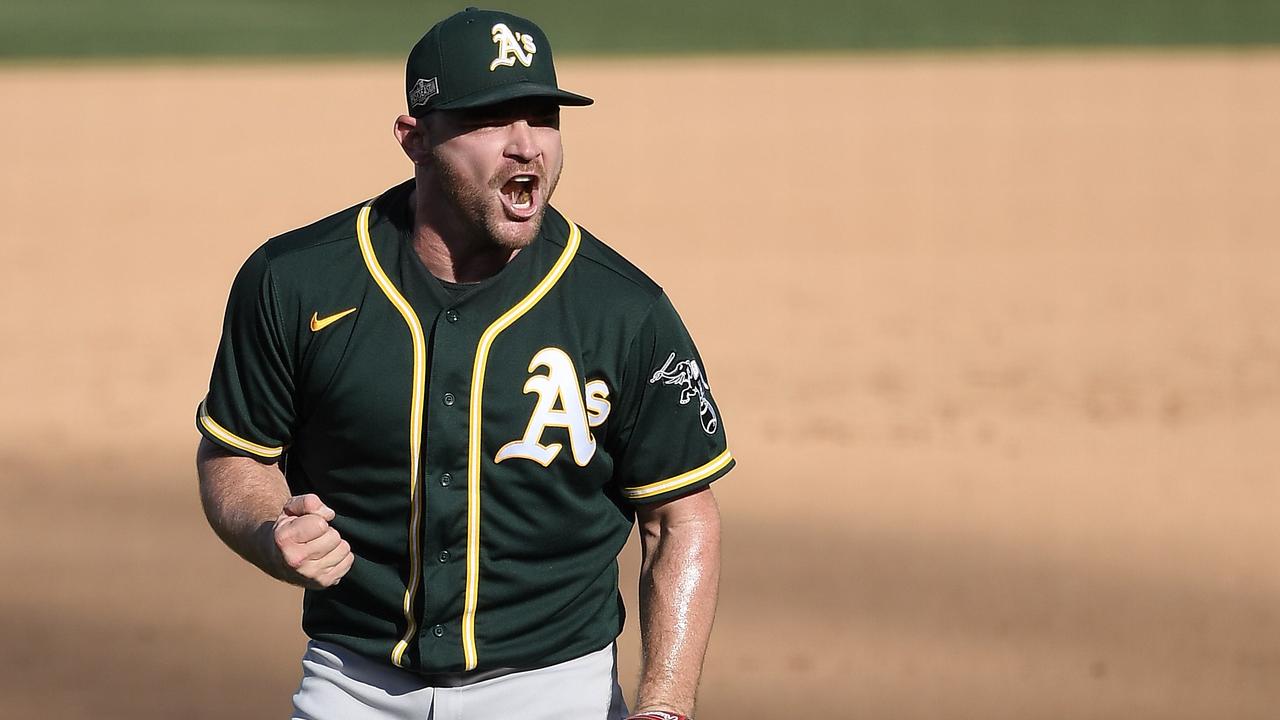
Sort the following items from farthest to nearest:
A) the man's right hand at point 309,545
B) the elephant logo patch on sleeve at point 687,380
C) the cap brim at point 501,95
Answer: the elephant logo patch on sleeve at point 687,380, the cap brim at point 501,95, the man's right hand at point 309,545

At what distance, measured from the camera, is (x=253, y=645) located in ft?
25.7

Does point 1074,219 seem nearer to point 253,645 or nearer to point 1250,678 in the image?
point 1250,678

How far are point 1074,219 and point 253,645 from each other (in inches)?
406

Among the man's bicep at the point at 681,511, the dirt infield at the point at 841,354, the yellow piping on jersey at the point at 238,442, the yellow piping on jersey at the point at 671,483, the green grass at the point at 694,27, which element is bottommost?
the dirt infield at the point at 841,354

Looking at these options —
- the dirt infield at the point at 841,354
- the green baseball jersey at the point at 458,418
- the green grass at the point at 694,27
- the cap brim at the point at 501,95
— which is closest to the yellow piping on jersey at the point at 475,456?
the green baseball jersey at the point at 458,418

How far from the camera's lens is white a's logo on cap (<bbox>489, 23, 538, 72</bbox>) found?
10.4ft

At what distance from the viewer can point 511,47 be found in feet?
Result: 10.5

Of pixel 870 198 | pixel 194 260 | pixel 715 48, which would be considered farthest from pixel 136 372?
pixel 715 48

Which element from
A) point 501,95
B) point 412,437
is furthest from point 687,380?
point 501,95

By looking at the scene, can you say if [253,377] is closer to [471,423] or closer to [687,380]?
[471,423]

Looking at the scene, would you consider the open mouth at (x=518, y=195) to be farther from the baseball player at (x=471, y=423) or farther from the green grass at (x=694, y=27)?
the green grass at (x=694, y=27)

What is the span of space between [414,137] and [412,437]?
0.54 meters

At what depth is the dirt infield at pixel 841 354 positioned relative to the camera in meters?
7.74

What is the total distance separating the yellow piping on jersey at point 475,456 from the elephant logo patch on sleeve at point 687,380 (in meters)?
0.25
